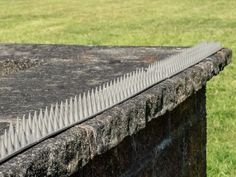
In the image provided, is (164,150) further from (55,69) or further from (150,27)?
(150,27)

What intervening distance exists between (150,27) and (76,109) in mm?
14460

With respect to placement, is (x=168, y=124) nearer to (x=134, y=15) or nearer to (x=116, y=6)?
(x=134, y=15)

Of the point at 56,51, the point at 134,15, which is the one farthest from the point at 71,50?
the point at 134,15

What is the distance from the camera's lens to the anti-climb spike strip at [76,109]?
177cm

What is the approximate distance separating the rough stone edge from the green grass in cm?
277

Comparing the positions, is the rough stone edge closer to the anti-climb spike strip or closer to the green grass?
the anti-climb spike strip

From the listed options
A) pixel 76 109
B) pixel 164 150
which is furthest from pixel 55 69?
pixel 76 109

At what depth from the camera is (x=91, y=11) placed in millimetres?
21938

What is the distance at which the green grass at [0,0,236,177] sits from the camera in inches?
259

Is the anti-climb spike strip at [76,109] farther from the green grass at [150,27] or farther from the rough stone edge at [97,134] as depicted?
the green grass at [150,27]

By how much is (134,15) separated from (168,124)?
56.5 feet

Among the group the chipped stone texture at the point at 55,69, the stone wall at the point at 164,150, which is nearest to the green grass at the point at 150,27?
the stone wall at the point at 164,150

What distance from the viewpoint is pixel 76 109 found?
2117mm

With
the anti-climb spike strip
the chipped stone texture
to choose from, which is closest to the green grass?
the chipped stone texture
